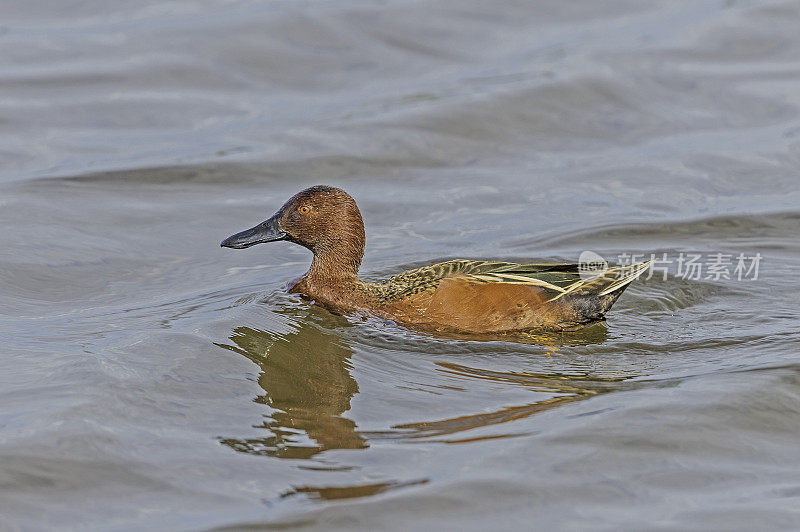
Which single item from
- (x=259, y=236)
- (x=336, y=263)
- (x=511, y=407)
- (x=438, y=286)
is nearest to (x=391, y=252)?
(x=336, y=263)

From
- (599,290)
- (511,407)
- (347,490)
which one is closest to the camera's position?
(347,490)

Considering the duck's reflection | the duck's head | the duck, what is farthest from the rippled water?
the duck's head

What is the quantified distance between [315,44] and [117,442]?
9.38m

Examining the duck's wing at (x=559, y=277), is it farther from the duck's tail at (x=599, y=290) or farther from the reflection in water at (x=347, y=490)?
the reflection in water at (x=347, y=490)

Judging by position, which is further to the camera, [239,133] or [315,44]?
[315,44]

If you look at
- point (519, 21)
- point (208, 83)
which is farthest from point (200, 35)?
point (519, 21)

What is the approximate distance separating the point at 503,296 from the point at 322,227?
1461 millimetres

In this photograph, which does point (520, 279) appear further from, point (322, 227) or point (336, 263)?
point (322, 227)

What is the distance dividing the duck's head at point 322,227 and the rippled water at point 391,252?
17.3 inches

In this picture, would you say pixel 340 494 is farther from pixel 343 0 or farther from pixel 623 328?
pixel 343 0

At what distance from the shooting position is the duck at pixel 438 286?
24.8ft

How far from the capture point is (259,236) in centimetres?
819

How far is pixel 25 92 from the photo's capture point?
1302 centimetres

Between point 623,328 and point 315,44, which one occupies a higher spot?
point 315,44
